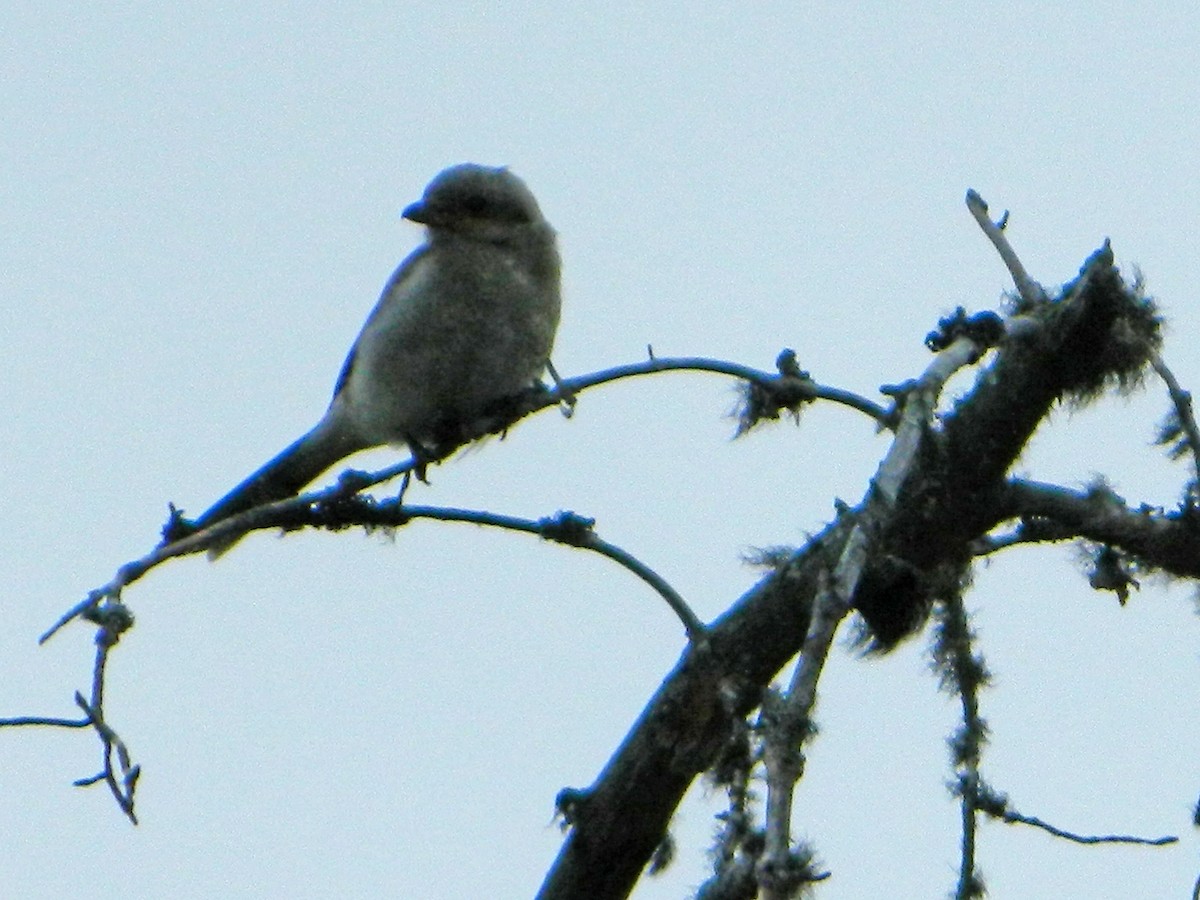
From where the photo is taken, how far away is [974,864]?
3480 millimetres

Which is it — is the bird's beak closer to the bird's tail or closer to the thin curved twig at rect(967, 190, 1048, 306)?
the bird's tail

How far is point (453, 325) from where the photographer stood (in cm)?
512

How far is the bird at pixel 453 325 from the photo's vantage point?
5109 mm

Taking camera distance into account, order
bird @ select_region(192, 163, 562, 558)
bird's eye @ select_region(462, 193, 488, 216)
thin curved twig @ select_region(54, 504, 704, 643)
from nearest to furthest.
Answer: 1. thin curved twig @ select_region(54, 504, 704, 643)
2. bird @ select_region(192, 163, 562, 558)
3. bird's eye @ select_region(462, 193, 488, 216)

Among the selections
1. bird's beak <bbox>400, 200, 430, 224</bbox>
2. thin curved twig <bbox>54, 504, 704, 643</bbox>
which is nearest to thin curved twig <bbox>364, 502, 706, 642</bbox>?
thin curved twig <bbox>54, 504, 704, 643</bbox>

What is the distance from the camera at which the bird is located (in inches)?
201

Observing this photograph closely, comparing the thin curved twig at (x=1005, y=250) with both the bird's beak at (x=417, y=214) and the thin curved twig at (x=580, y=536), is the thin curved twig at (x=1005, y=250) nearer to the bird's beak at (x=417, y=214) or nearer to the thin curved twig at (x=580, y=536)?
the thin curved twig at (x=580, y=536)

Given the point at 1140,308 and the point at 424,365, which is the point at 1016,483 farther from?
the point at 424,365

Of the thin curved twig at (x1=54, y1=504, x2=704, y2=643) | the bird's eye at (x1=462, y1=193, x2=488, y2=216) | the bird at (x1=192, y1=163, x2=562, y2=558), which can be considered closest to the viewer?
the thin curved twig at (x1=54, y1=504, x2=704, y2=643)

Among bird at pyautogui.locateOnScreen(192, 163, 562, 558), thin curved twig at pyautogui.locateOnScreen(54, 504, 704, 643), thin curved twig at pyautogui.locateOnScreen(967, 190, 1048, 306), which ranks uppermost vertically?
bird at pyautogui.locateOnScreen(192, 163, 562, 558)

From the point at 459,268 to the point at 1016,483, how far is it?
203 cm

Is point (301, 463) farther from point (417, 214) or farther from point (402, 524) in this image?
point (402, 524)

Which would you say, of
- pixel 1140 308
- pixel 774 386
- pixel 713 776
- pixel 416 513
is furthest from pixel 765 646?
pixel 1140 308

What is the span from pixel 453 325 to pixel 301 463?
37.3 inches
